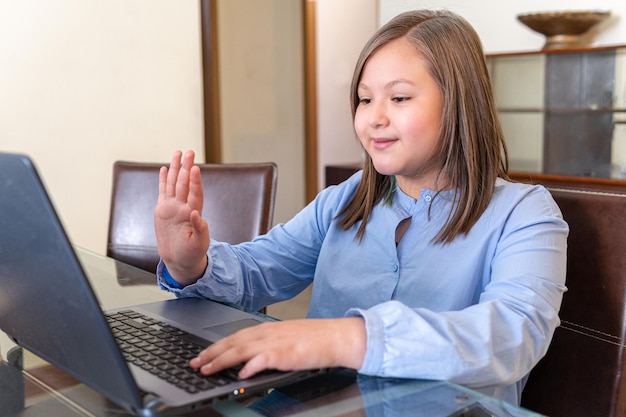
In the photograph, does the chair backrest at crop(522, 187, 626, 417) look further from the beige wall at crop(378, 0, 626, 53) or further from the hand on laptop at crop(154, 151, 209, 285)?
the beige wall at crop(378, 0, 626, 53)

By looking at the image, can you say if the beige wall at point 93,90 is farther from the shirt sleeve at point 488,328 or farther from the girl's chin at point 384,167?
the shirt sleeve at point 488,328

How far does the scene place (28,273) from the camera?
2.44 ft

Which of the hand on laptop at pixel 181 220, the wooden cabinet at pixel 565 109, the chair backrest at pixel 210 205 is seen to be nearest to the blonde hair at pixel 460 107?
the hand on laptop at pixel 181 220

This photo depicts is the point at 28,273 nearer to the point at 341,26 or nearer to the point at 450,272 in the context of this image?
the point at 450,272

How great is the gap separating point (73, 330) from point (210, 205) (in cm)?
104

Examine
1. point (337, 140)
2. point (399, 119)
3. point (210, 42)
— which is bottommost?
point (337, 140)

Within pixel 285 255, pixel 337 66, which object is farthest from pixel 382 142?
pixel 337 66

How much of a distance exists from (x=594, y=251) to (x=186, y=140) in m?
2.35

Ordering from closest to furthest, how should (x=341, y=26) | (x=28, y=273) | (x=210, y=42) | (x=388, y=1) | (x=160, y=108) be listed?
(x=28, y=273)
(x=388, y=1)
(x=160, y=108)
(x=210, y=42)
(x=341, y=26)

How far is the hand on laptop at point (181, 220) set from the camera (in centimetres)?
103

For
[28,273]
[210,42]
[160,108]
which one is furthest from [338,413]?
[210,42]

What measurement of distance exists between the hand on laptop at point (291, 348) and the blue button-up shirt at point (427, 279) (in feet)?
0.06

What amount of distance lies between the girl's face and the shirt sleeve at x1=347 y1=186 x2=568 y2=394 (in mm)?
215

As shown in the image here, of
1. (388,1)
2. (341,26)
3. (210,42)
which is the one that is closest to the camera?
(388,1)
